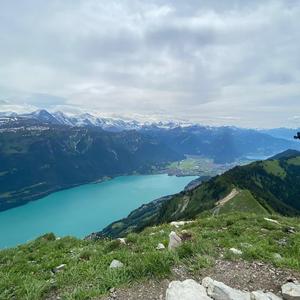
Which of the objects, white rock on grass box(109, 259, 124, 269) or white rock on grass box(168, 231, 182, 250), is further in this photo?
white rock on grass box(168, 231, 182, 250)

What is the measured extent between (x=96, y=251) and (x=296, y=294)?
758cm

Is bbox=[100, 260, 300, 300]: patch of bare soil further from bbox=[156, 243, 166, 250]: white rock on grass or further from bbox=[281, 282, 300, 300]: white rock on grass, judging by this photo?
bbox=[156, 243, 166, 250]: white rock on grass

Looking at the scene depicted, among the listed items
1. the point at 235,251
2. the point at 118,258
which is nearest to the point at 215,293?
the point at 235,251

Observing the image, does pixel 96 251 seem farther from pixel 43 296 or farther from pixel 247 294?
pixel 247 294

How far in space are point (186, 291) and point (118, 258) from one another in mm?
3709

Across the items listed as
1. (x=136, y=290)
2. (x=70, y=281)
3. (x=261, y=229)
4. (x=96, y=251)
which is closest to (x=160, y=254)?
(x=136, y=290)

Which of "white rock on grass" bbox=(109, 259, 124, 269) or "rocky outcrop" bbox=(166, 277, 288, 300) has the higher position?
"rocky outcrop" bbox=(166, 277, 288, 300)

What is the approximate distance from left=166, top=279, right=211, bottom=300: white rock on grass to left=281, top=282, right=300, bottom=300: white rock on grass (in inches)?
68.8

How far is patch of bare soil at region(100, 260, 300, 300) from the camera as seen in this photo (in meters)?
7.62

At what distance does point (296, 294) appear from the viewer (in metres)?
7.11

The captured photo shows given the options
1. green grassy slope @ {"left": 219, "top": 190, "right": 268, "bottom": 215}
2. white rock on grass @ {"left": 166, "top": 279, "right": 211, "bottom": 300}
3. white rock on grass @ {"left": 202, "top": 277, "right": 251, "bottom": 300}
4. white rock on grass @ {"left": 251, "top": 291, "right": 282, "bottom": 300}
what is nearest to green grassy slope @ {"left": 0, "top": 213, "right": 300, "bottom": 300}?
white rock on grass @ {"left": 166, "top": 279, "right": 211, "bottom": 300}

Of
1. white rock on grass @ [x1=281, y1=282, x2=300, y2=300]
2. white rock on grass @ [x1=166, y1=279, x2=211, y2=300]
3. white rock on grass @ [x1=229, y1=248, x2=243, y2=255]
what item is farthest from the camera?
white rock on grass @ [x1=229, y1=248, x2=243, y2=255]

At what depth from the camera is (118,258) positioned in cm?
1041

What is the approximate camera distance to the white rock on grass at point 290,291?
7090 millimetres
